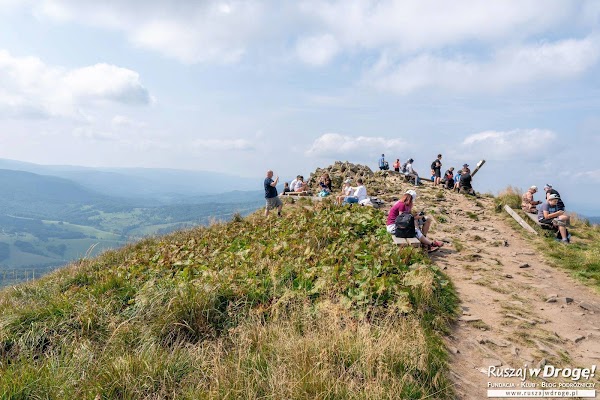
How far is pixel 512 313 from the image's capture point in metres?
6.18

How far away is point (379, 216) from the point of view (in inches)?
483

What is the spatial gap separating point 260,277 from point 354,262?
2.23 m

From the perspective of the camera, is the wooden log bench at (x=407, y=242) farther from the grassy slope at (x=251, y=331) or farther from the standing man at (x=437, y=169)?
the standing man at (x=437, y=169)

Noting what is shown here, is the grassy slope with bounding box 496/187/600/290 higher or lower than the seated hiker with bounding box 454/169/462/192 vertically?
lower

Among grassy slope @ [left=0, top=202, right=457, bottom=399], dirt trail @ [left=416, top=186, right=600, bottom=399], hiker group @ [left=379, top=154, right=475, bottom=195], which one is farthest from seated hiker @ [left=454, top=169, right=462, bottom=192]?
grassy slope @ [left=0, top=202, right=457, bottom=399]

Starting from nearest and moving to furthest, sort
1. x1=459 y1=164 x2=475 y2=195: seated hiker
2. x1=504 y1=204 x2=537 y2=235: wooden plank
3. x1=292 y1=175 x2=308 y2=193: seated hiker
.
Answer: x1=504 y1=204 x2=537 y2=235: wooden plank < x1=459 y1=164 x2=475 y2=195: seated hiker < x1=292 y1=175 x2=308 y2=193: seated hiker

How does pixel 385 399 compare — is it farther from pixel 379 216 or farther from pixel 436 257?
pixel 379 216

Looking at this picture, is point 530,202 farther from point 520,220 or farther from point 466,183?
point 466,183

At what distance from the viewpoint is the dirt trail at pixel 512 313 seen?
→ 15.9 ft

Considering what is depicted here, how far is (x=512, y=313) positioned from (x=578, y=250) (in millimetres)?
5723

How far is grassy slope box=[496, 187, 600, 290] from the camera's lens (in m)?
8.15

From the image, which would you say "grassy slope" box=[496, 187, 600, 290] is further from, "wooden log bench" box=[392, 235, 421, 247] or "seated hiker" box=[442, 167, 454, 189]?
"seated hiker" box=[442, 167, 454, 189]

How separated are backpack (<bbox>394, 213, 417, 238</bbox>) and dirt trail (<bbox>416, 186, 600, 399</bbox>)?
41.6 inches

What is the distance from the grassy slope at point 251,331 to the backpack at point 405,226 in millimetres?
705
